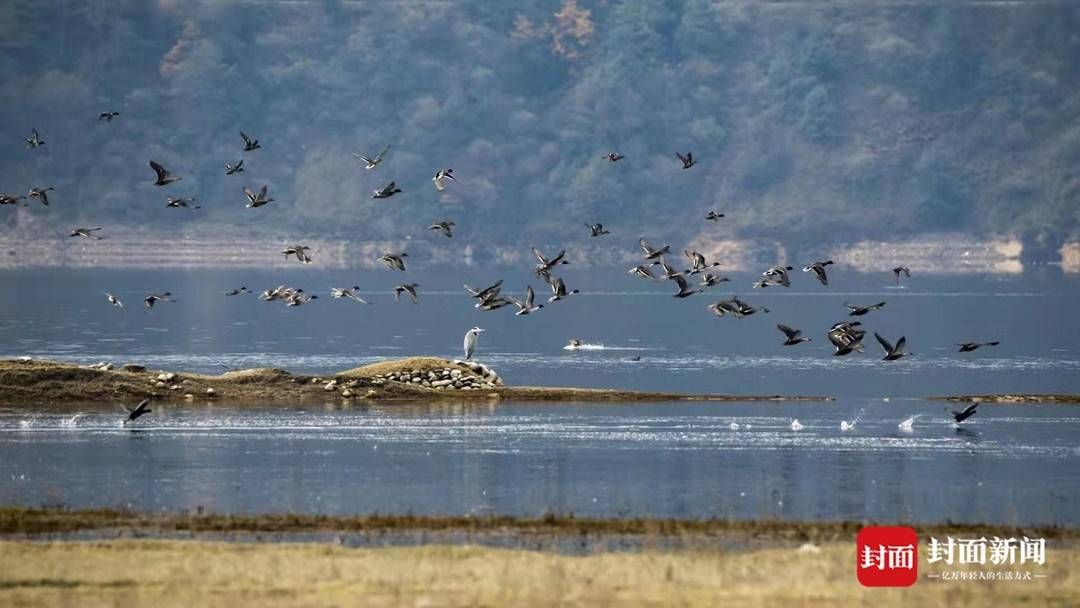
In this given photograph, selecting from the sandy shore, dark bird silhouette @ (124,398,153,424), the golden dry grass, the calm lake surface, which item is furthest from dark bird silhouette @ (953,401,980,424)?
the golden dry grass

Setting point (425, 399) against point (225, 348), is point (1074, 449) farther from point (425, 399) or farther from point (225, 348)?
point (225, 348)

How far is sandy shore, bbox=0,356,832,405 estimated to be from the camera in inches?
2424

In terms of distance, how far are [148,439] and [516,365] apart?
3836 cm

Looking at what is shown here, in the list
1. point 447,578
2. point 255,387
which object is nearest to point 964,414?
point 255,387

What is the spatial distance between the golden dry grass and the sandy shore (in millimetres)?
26786

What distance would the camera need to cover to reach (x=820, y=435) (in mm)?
58125

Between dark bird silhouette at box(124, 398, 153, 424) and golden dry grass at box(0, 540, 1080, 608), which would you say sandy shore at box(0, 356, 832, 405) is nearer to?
dark bird silhouette at box(124, 398, 153, 424)

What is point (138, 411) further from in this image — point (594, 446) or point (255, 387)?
point (594, 446)

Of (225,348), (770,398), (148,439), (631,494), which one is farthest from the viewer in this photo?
(225,348)

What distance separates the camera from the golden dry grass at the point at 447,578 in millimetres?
30734

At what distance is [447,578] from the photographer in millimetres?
32281

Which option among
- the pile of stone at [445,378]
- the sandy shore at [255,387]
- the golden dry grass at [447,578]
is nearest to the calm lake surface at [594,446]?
the sandy shore at [255,387]

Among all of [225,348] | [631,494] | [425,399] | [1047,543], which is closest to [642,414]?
[425,399]

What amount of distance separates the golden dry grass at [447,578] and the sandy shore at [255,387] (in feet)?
87.9
